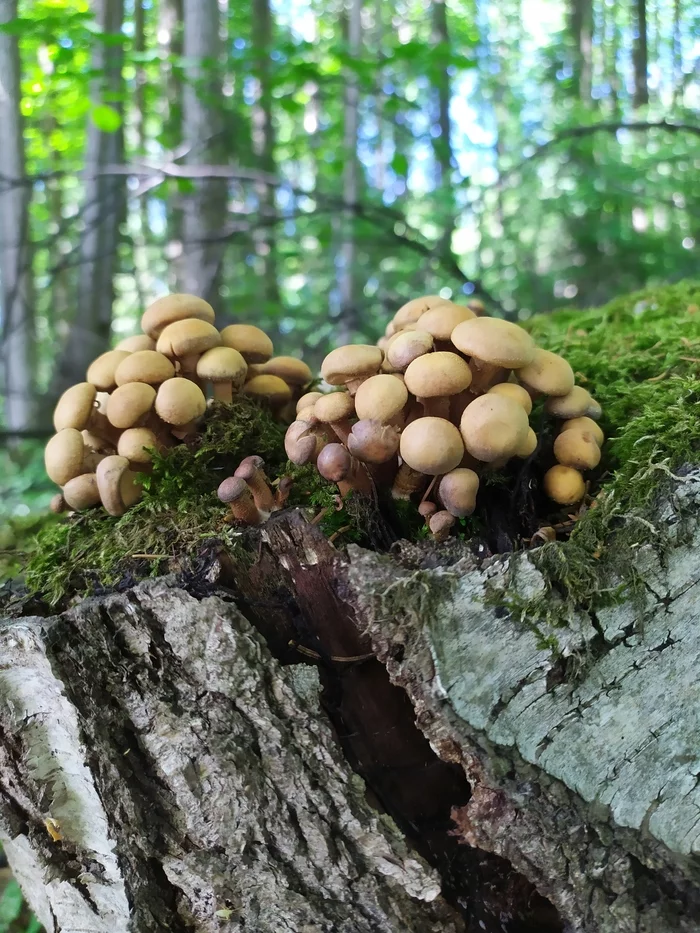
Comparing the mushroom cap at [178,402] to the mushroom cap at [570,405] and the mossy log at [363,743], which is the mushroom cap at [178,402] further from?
the mushroom cap at [570,405]

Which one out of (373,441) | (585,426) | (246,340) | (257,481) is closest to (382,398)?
(373,441)

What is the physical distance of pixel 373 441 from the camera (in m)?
1.70

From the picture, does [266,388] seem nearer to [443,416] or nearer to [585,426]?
[443,416]

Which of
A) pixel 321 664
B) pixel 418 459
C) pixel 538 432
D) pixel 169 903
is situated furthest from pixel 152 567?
pixel 538 432

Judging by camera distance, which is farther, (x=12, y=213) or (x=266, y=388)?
(x=12, y=213)

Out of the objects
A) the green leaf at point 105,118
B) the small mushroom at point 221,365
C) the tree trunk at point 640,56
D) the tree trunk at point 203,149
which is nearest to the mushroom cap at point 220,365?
the small mushroom at point 221,365

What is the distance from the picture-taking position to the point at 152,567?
1.84 meters

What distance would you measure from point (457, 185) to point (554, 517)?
5.62 m

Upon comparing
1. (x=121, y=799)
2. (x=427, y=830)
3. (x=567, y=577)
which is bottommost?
(x=427, y=830)

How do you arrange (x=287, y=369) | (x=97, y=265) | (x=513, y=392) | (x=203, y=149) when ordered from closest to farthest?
(x=513, y=392) → (x=287, y=369) → (x=203, y=149) → (x=97, y=265)

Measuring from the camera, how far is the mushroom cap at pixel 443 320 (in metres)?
1.88

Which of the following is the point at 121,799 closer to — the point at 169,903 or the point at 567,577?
the point at 169,903

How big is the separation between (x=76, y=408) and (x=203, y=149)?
13.9ft

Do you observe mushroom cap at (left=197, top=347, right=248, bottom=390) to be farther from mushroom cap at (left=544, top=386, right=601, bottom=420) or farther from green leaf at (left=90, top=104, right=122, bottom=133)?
green leaf at (left=90, top=104, right=122, bottom=133)
